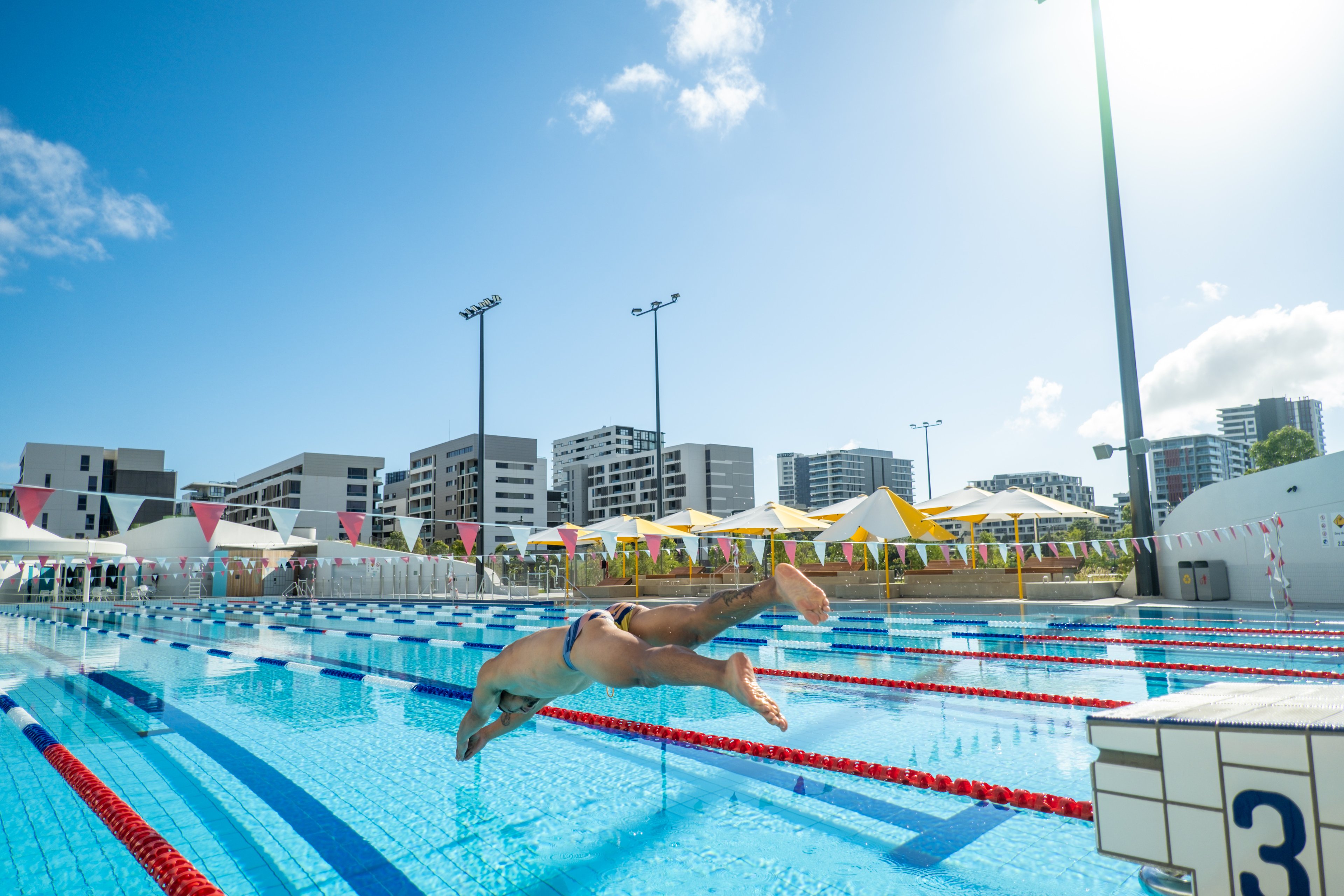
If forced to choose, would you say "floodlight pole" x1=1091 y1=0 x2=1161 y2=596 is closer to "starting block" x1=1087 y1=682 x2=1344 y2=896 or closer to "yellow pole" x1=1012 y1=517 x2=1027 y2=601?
"yellow pole" x1=1012 y1=517 x2=1027 y2=601

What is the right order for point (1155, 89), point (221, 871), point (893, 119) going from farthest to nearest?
point (1155, 89) < point (893, 119) < point (221, 871)

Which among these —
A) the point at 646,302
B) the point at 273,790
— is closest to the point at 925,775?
the point at 273,790

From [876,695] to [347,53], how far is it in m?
15.1

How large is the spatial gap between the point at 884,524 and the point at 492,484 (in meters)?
64.9

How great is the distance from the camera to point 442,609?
20844mm

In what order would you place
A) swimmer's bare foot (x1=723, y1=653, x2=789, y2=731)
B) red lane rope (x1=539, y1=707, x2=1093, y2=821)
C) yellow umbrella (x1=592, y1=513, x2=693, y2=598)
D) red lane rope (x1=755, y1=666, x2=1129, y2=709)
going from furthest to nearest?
yellow umbrella (x1=592, y1=513, x2=693, y2=598) → red lane rope (x1=755, y1=666, x2=1129, y2=709) → red lane rope (x1=539, y1=707, x2=1093, y2=821) → swimmer's bare foot (x1=723, y1=653, x2=789, y2=731)

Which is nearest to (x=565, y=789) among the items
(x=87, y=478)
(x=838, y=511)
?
(x=838, y=511)

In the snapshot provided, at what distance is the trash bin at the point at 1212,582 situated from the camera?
14.5 metres

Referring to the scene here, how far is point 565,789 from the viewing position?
4004mm

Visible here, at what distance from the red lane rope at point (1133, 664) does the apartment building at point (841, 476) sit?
121 metres

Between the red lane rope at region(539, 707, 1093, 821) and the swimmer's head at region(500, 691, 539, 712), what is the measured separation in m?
1.76

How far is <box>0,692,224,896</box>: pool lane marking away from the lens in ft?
8.10

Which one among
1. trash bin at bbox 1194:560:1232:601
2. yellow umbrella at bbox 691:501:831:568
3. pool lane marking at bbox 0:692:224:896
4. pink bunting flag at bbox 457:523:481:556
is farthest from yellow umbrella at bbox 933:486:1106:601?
pool lane marking at bbox 0:692:224:896

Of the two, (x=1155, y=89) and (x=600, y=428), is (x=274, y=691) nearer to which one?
(x=1155, y=89)
